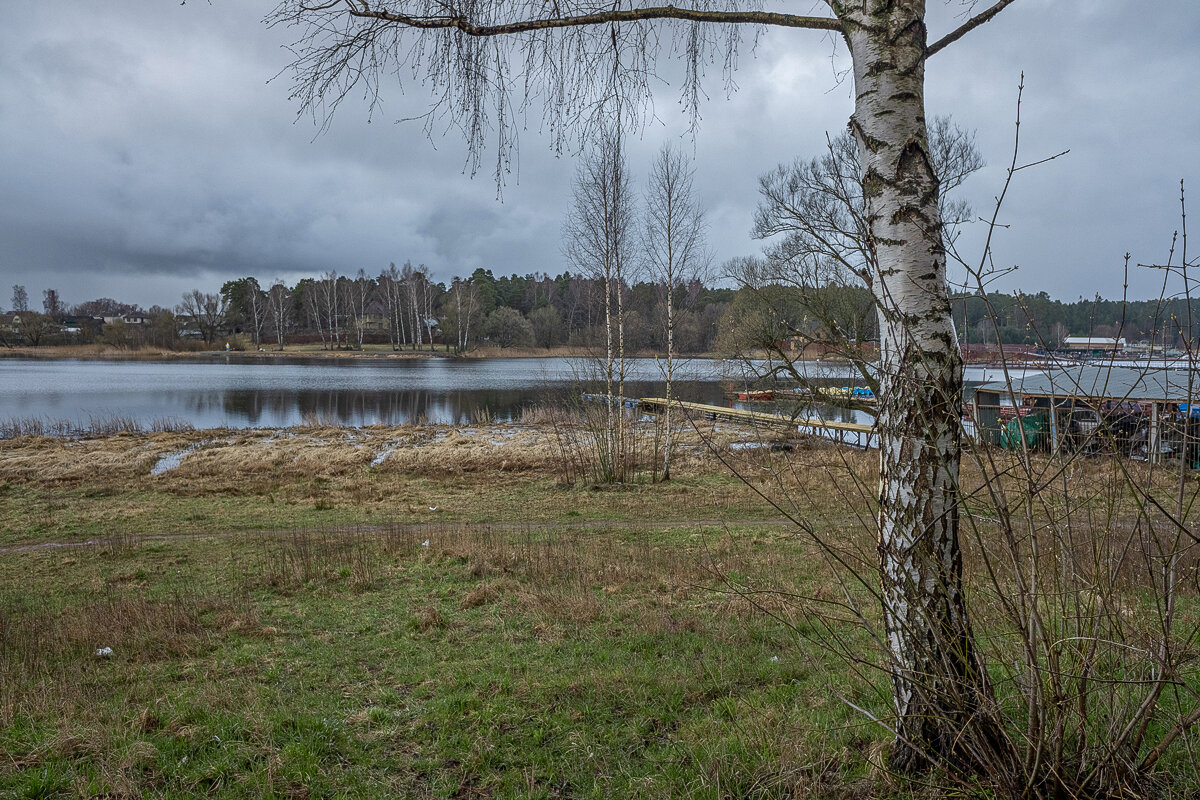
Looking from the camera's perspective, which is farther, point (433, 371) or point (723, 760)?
point (433, 371)

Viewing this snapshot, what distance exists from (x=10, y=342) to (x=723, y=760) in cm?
11545

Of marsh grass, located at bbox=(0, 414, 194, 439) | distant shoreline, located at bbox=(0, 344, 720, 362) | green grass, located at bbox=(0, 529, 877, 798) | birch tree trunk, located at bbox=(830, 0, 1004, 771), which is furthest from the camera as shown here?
distant shoreline, located at bbox=(0, 344, 720, 362)

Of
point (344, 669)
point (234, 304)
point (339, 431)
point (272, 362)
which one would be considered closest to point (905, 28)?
point (344, 669)

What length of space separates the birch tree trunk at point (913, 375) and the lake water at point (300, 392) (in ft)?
48.1

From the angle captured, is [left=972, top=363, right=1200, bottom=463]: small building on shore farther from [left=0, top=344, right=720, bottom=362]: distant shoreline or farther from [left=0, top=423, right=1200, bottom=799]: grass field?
[left=0, top=344, right=720, bottom=362]: distant shoreline

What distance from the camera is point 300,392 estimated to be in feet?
148

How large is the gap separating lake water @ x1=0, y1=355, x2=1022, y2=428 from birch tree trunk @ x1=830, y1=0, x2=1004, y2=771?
14646 millimetres

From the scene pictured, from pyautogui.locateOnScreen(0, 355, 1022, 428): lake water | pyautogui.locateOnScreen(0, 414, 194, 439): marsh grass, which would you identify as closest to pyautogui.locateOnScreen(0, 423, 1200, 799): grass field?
pyautogui.locateOnScreen(0, 355, 1022, 428): lake water

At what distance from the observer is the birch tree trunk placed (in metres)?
2.62

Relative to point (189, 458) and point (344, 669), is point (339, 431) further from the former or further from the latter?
point (344, 669)

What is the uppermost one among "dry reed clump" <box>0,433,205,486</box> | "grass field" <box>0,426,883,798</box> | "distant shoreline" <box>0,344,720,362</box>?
"distant shoreline" <box>0,344,720,362</box>

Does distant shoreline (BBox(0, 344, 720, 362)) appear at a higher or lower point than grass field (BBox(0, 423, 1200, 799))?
higher

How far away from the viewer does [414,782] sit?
3.62 metres

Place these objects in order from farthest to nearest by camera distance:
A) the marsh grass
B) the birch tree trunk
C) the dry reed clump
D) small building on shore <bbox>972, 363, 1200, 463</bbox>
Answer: the marsh grass
the dry reed clump
the birch tree trunk
small building on shore <bbox>972, 363, 1200, 463</bbox>
